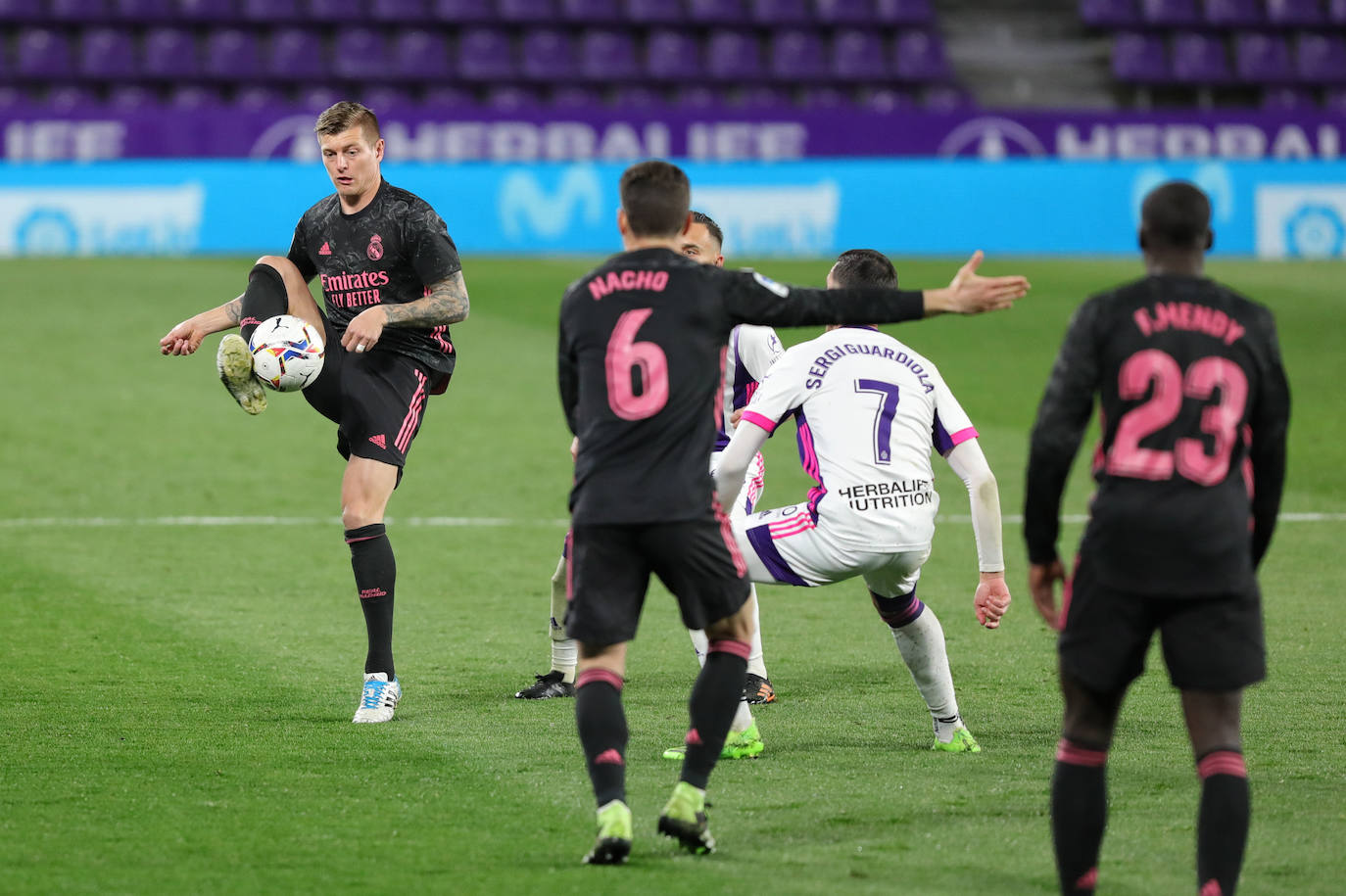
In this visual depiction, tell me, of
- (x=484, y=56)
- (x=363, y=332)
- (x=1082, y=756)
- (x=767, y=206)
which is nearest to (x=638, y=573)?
(x=1082, y=756)

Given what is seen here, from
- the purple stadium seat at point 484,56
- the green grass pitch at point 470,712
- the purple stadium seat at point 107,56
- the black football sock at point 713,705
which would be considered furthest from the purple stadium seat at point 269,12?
the black football sock at point 713,705

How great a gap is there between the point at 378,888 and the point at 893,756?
2.11m

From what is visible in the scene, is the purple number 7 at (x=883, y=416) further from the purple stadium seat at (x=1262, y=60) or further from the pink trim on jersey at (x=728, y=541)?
the purple stadium seat at (x=1262, y=60)

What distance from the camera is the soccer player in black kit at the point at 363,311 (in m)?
6.27

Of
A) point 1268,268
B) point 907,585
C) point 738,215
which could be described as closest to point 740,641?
point 907,585

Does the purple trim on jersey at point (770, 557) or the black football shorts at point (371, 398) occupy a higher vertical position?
the black football shorts at point (371, 398)

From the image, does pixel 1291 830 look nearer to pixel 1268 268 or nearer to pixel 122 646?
pixel 122 646

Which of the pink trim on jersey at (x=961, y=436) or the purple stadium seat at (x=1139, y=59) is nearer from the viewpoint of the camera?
the pink trim on jersey at (x=961, y=436)

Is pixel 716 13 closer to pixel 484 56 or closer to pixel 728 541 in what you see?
pixel 484 56

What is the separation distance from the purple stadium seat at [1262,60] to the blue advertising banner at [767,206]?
23.8 ft

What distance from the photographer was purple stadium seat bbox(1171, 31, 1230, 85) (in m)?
27.2

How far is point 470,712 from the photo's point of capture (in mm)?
6254

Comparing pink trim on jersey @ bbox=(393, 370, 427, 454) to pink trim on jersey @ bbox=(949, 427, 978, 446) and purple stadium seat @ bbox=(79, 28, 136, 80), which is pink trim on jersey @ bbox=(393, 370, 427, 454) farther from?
purple stadium seat @ bbox=(79, 28, 136, 80)

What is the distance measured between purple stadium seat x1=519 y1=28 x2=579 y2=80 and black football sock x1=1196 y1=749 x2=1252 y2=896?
74.9 ft
